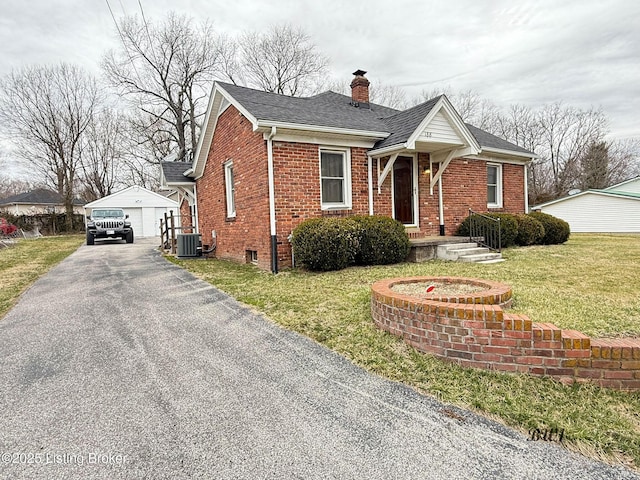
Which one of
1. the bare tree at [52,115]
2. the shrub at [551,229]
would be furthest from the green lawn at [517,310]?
the bare tree at [52,115]

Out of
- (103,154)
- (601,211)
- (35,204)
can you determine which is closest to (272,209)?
(601,211)

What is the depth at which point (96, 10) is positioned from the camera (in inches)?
314

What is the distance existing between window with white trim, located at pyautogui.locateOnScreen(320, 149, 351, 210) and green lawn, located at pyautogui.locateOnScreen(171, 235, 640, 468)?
2.27 metres

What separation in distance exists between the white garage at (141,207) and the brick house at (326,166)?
1914 cm

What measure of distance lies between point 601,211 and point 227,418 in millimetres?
28466

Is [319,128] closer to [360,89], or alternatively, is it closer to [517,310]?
[360,89]

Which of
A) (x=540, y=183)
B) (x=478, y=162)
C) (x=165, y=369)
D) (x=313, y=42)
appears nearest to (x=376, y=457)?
(x=165, y=369)

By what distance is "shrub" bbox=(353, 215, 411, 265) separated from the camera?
794 centimetres

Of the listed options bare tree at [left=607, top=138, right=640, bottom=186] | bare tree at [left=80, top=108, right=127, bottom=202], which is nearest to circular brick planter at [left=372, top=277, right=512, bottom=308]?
bare tree at [left=80, top=108, right=127, bottom=202]

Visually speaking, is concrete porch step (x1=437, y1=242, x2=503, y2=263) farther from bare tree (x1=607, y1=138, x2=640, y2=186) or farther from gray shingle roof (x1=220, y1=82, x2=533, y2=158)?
bare tree (x1=607, y1=138, x2=640, y2=186)

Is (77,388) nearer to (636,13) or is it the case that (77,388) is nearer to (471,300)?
(471,300)

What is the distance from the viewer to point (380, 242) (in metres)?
8.04

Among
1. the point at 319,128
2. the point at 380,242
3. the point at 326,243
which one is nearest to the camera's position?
the point at 326,243

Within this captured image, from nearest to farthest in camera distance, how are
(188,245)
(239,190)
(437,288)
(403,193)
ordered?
(437,288) < (239,190) < (403,193) < (188,245)
